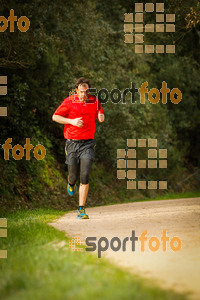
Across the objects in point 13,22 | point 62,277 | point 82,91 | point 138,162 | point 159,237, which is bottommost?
point 138,162

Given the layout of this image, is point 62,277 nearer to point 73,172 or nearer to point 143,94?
point 73,172

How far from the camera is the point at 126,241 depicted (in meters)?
6.74

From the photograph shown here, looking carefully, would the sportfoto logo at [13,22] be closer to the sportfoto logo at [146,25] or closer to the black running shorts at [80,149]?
the sportfoto logo at [146,25]

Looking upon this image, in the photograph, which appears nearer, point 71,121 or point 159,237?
point 159,237

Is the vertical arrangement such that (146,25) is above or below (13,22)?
above

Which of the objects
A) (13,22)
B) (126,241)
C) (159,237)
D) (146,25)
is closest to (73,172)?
(159,237)

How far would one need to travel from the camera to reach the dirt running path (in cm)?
454

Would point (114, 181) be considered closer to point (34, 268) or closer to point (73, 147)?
point (73, 147)

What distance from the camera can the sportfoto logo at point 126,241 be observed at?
6174 millimetres

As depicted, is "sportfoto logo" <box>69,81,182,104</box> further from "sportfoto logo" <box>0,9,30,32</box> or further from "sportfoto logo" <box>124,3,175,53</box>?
"sportfoto logo" <box>0,9,30,32</box>

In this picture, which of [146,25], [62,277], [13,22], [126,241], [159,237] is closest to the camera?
[62,277]

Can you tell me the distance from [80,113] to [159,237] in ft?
11.0

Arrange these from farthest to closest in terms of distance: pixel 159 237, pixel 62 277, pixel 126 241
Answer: pixel 159 237 < pixel 126 241 < pixel 62 277

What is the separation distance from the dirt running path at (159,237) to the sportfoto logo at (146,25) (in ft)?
19.4
